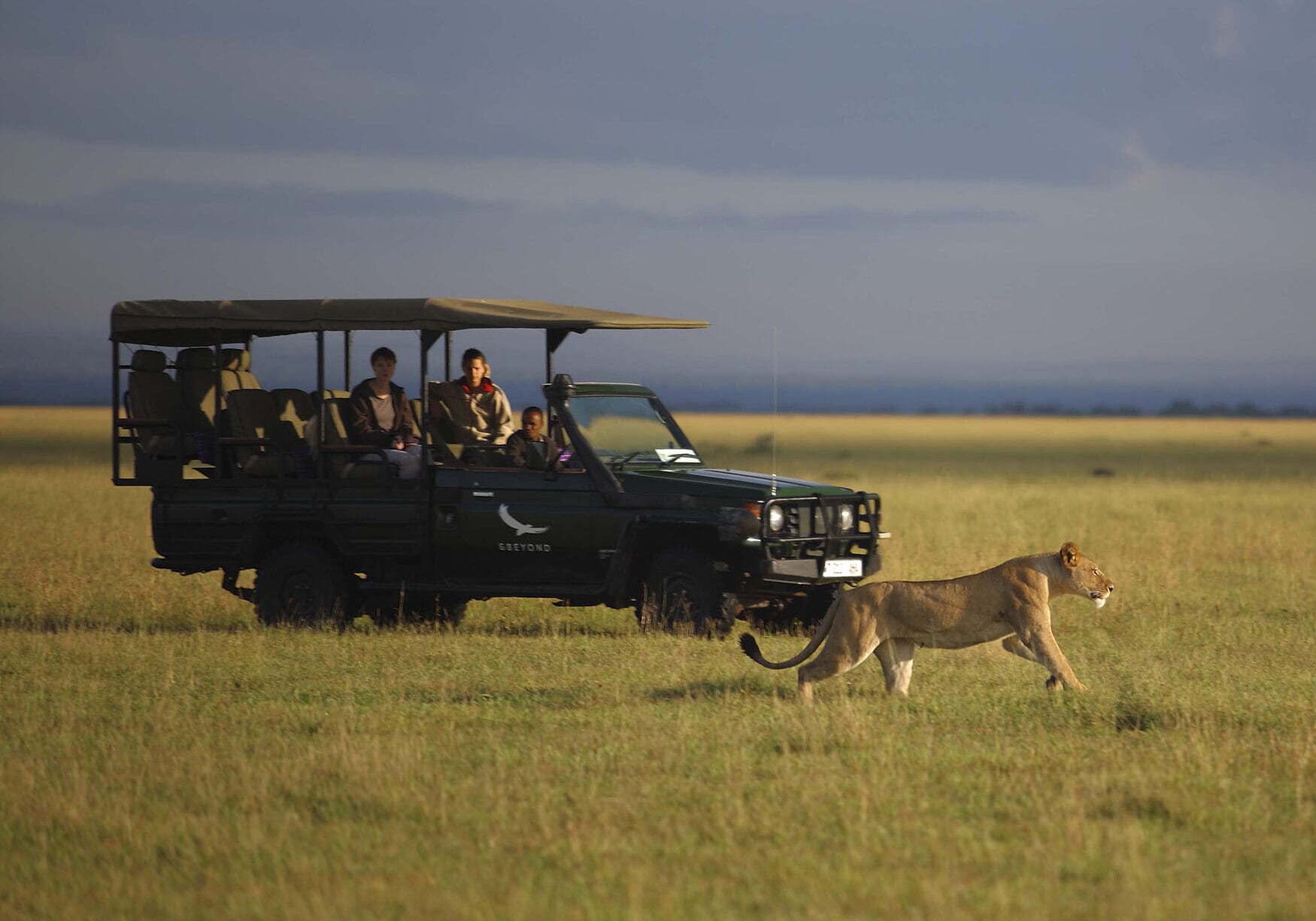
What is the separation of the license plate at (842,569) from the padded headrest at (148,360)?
5.54 m

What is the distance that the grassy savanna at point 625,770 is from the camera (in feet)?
20.4

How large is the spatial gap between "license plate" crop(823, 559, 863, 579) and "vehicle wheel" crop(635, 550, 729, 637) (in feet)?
2.67

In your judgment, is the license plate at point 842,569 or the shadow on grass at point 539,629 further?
the shadow on grass at point 539,629

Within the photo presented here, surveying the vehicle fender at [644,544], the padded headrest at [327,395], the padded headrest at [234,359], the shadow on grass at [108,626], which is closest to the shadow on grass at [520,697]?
the vehicle fender at [644,544]

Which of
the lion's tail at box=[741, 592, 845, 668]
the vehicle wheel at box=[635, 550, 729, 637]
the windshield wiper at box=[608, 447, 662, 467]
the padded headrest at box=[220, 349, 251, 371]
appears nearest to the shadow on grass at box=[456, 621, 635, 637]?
the vehicle wheel at box=[635, 550, 729, 637]

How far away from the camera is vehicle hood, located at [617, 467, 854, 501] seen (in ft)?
40.4

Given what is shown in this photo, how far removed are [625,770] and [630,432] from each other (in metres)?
5.27

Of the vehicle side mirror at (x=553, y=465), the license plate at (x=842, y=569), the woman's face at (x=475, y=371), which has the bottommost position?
the license plate at (x=842, y=569)

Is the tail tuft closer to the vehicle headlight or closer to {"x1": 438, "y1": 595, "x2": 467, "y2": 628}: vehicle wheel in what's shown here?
the vehicle headlight

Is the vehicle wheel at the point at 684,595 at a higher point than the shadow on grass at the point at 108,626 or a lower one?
higher

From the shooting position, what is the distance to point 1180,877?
20.8 feet

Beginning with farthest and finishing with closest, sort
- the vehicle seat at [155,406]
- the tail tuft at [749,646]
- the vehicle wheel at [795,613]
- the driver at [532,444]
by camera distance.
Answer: the vehicle seat at [155,406], the vehicle wheel at [795,613], the driver at [532,444], the tail tuft at [749,646]

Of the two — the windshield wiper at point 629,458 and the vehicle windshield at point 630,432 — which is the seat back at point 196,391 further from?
the windshield wiper at point 629,458

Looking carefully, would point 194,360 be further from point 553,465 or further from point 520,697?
point 520,697
